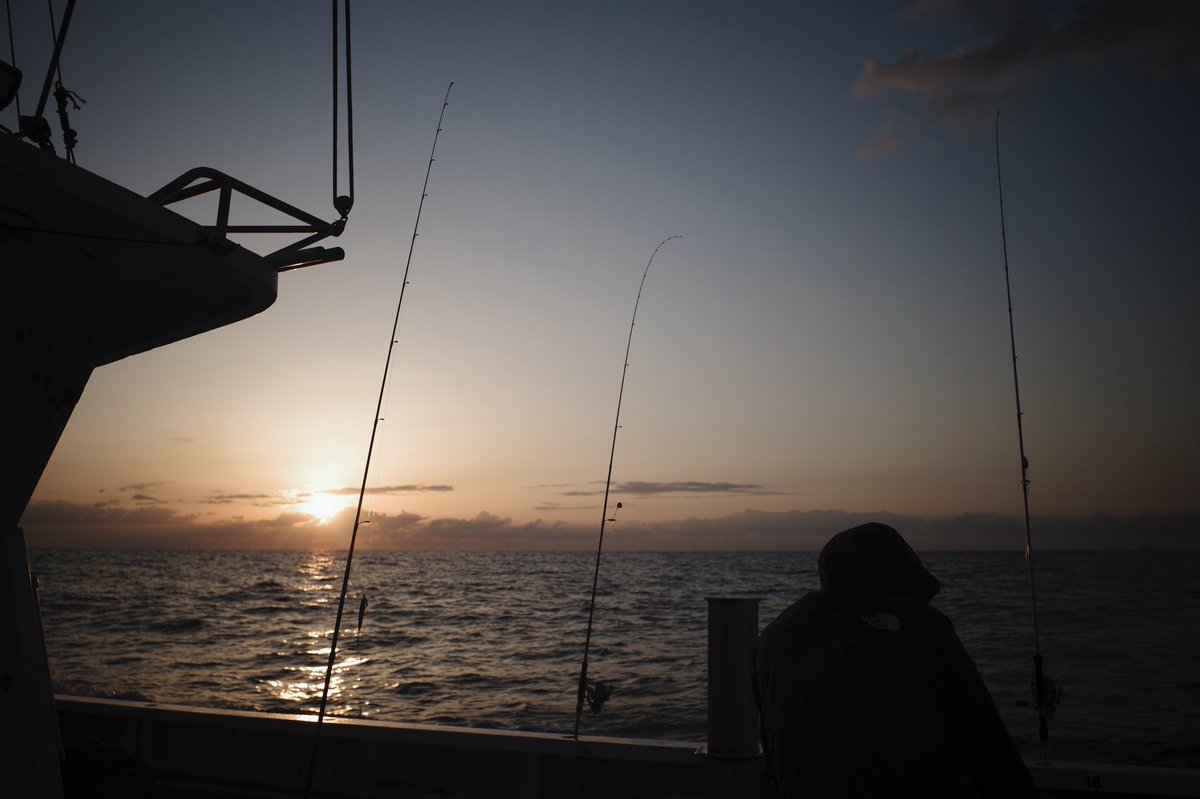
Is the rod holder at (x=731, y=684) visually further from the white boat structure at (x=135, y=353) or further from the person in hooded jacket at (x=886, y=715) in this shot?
the person in hooded jacket at (x=886, y=715)

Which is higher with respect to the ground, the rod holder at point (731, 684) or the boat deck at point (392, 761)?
the rod holder at point (731, 684)

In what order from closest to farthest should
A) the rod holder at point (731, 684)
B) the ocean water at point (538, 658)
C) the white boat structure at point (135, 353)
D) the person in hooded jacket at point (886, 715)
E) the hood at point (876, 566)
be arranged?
the person in hooded jacket at point (886, 715) → the hood at point (876, 566) → the white boat structure at point (135, 353) → the rod holder at point (731, 684) → the ocean water at point (538, 658)

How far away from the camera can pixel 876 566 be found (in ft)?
6.59

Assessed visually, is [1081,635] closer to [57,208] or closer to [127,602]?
[57,208]

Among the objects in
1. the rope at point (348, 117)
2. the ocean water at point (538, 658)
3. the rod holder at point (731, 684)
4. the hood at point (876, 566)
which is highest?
the rope at point (348, 117)

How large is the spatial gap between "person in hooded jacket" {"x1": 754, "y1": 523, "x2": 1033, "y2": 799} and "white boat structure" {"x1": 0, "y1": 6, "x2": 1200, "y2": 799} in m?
2.14

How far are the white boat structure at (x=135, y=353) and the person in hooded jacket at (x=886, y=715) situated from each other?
2140mm

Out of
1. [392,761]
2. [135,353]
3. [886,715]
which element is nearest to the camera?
[886,715]

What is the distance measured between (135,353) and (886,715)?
342 centimetres

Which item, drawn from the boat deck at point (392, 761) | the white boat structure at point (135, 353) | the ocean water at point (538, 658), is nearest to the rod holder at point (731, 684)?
the white boat structure at point (135, 353)

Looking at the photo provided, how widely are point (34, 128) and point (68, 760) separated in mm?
2981

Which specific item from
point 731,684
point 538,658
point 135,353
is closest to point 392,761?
point 731,684

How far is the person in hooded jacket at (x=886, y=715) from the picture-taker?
1.63 metres

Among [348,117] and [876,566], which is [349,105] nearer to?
[348,117]
